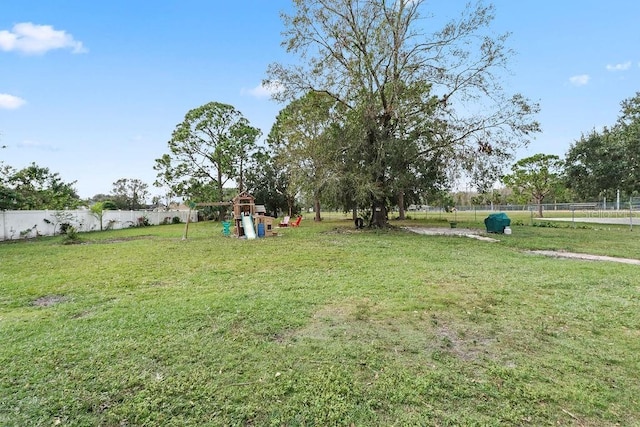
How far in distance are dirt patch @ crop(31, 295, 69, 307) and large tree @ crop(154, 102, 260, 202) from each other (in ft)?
72.4

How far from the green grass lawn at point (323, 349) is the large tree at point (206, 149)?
21562mm

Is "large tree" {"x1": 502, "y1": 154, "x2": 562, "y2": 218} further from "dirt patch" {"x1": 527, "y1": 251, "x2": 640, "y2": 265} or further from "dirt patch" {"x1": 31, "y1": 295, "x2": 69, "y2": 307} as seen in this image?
"dirt patch" {"x1": 31, "y1": 295, "x2": 69, "y2": 307}

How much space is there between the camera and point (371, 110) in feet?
44.8

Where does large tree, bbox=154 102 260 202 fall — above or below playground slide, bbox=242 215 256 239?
above

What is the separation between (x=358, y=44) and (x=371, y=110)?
2834 mm

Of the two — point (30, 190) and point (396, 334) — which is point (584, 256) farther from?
point (30, 190)

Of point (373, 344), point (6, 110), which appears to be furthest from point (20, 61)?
point (373, 344)

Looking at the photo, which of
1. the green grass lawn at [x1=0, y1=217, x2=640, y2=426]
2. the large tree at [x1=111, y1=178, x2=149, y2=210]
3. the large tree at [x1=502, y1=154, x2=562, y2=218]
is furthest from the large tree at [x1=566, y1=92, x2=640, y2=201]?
the large tree at [x1=111, y1=178, x2=149, y2=210]

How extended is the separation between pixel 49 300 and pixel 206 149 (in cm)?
2364

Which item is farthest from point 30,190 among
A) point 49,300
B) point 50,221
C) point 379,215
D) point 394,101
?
point 394,101

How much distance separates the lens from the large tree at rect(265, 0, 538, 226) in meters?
13.2

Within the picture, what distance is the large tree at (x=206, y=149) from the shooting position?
26125mm

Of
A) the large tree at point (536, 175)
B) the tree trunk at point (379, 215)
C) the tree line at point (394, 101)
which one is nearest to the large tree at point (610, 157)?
the tree line at point (394, 101)

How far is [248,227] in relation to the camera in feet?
45.1
